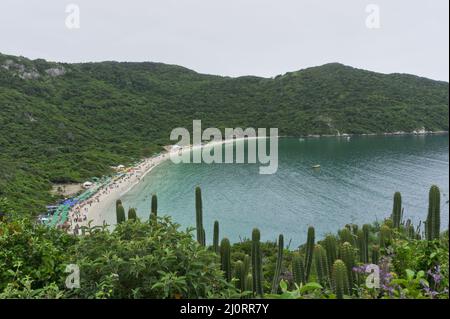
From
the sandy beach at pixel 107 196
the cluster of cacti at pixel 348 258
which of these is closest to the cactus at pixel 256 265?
the cluster of cacti at pixel 348 258

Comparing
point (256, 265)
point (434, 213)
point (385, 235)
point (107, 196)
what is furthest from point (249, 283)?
point (107, 196)

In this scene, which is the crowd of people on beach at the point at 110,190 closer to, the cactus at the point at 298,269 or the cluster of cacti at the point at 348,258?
the cactus at the point at 298,269

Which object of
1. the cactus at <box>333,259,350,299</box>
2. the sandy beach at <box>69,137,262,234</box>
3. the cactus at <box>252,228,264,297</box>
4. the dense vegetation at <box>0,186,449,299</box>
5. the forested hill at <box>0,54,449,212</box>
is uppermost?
the forested hill at <box>0,54,449,212</box>

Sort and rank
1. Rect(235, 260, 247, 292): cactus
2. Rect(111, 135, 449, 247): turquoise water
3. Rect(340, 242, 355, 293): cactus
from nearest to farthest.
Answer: Rect(235, 260, 247, 292): cactus
Rect(340, 242, 355, 293): cactus
Rect(111, 135, 449, 247): turquoise water

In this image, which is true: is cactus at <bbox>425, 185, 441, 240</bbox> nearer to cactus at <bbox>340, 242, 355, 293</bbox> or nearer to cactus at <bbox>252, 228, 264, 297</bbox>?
cactus at <bbox>340, 242, 355, 293</bbox>

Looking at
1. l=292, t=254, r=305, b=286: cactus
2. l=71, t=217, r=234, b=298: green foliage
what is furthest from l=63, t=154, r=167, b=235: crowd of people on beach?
l=71, t=217, r=234, b=298: green foliage
